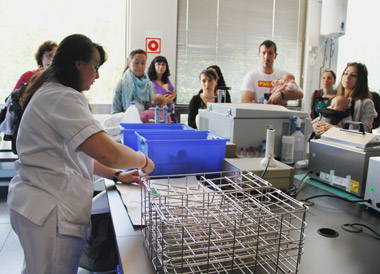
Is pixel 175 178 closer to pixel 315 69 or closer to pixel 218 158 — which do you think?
pixel 218 158

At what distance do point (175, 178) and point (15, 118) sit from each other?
1.70 metres

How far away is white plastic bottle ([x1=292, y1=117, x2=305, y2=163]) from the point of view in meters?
1.83

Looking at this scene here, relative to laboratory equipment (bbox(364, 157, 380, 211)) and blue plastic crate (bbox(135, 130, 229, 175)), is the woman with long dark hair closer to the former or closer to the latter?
blue plastic crate (bbox(135, 130, 229, 175))

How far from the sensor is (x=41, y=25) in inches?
147

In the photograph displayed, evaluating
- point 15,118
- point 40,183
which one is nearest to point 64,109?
point 40,183

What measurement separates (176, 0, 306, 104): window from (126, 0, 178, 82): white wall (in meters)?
0.18

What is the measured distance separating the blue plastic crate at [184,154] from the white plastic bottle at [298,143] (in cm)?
57

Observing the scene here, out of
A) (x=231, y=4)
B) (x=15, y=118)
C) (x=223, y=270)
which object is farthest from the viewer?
(x=231, y=4)

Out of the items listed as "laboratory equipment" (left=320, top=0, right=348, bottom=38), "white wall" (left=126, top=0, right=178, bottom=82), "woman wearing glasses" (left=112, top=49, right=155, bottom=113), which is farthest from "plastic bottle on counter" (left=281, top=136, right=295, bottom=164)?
"laboratory equipment" (left=320, top=0, right=348, bottom=38)

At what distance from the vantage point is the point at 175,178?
144 cm

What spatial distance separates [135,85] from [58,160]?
7.21ft

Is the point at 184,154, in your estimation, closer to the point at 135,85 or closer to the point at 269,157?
the point at 269,157

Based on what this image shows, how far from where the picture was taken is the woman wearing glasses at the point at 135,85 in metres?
3.19

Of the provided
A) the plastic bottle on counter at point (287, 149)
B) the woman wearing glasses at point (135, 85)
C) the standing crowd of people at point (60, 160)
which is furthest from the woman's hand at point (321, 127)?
the standing crowd of people at point (60, 160)
